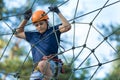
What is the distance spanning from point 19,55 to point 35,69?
6935mm

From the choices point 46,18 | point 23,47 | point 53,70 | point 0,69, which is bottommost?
point 53,70

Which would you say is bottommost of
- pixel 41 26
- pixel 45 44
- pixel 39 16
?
pixel 45 44

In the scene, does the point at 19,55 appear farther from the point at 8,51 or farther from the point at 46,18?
the point at 46,18

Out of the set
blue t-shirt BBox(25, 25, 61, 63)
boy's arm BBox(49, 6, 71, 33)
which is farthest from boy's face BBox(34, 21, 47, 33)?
boy's arm BBox(49, 6, 71, 33)

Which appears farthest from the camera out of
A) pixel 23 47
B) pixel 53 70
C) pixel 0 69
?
pixel 23 47

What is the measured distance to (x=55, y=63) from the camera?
4754mm

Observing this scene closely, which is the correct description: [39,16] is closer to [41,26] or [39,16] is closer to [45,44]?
[41,26]

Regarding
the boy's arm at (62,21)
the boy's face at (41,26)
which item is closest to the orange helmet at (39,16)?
the boy's face at (41,26)

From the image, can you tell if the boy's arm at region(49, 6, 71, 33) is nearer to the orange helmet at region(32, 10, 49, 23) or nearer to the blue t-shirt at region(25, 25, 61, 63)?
the blue t-shirt at region(25, 25, 61, 63)

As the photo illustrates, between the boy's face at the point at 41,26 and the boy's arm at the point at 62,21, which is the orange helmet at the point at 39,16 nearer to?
the boy's face at the point at 41,26

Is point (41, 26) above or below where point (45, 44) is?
above

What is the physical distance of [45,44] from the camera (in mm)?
4848

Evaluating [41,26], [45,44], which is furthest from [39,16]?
[45,44]

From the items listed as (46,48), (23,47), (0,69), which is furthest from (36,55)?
(23,47)
